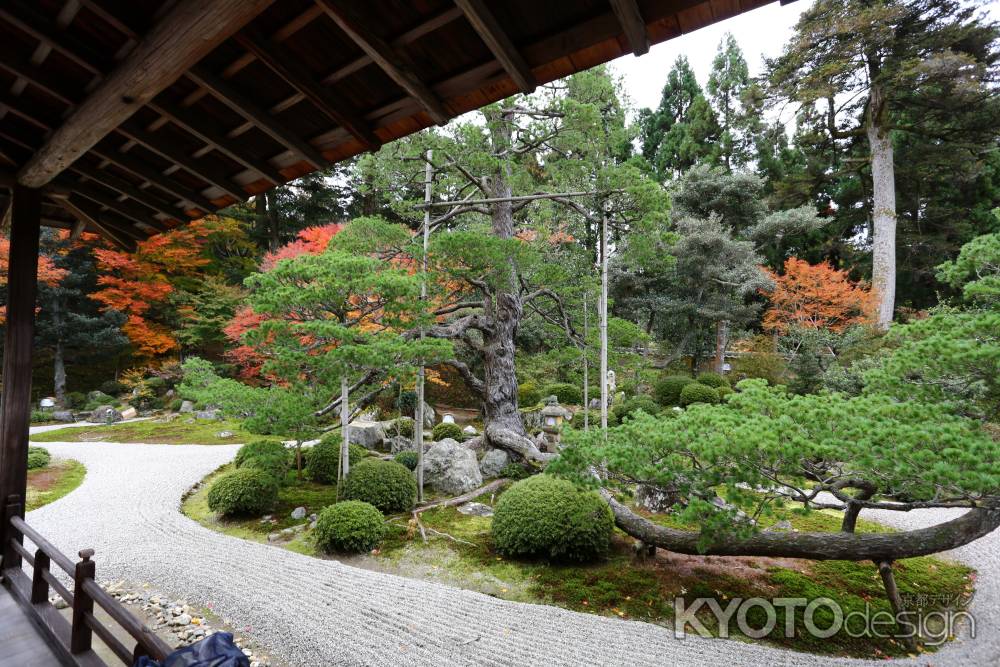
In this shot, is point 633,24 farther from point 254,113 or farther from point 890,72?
point 890,72

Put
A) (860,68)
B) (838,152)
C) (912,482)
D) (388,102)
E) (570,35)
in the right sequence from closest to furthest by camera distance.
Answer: (570,35)
(388,102)
(912,482)
(860,68)
(838,152)

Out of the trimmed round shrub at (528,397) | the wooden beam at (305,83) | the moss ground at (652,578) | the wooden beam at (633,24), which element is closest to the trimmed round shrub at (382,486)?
the moss ground at (652,578)

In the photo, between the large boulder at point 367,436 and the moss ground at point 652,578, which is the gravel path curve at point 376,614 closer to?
the moss ground at point 652,578

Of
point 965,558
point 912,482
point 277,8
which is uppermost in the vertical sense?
point 277,8

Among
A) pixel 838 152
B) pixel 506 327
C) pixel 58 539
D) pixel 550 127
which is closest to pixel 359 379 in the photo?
pixel 506 327

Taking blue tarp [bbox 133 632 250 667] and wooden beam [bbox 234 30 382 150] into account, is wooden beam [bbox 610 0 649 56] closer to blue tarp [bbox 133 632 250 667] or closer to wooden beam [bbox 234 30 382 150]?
wooden beam [bbox 234 30 382 150]

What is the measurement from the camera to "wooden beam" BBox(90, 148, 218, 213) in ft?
8.06

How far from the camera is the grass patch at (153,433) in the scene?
1029 centimetres

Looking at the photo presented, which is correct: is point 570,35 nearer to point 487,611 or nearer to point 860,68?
point 487,611

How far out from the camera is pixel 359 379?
21.6 ft

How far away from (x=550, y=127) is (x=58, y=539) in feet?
27.0

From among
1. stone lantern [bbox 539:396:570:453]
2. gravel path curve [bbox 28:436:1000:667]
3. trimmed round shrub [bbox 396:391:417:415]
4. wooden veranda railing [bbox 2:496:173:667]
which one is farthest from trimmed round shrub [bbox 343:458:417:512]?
trimmed round shrub [bbox 396:391:417:415]

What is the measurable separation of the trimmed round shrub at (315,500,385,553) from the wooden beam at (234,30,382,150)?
13.7ft

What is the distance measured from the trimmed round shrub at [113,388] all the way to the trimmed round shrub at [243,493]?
1119 centimetres
